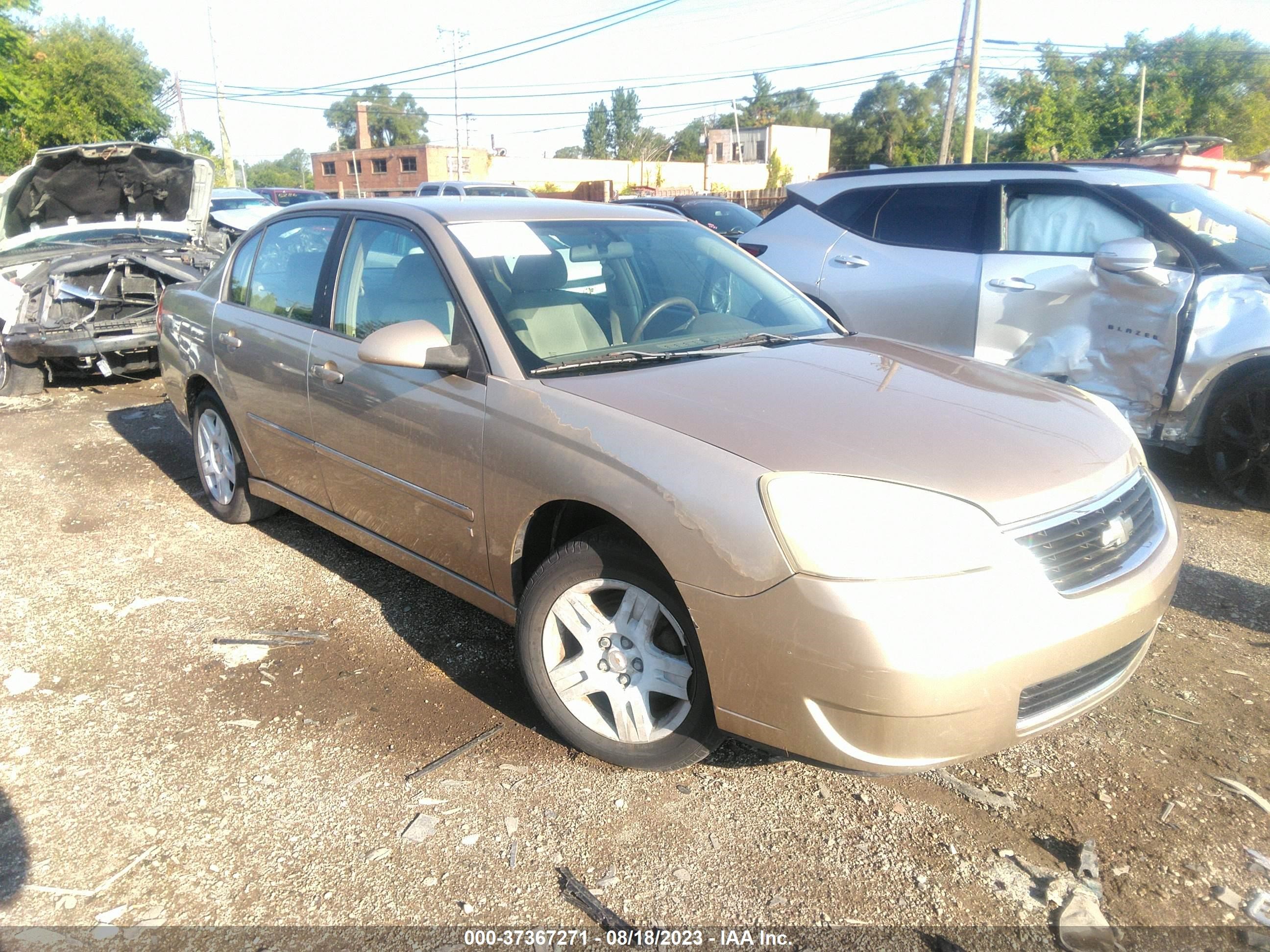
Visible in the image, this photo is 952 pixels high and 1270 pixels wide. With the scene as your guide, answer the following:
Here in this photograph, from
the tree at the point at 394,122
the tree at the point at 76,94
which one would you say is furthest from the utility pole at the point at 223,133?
the tree at the point at 394,122

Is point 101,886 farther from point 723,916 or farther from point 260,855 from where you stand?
point 723,916

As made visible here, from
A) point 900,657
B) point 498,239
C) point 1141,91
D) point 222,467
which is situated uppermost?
point 1141,91

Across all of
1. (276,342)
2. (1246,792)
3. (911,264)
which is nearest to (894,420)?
(1246,792)

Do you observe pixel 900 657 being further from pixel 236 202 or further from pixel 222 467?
pixel 236 202

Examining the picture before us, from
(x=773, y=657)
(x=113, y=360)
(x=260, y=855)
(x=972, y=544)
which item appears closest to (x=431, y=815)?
(x=260, y=855)

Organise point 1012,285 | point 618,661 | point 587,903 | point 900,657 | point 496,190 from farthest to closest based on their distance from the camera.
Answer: point 496,190 < point 1012,285 < point 618,661 < point 587,903 < point 900,657

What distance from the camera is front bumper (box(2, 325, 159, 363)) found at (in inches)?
307

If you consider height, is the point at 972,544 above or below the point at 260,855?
above

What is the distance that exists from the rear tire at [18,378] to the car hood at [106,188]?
1152 mm

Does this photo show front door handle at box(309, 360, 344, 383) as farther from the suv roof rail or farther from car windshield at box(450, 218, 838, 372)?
the suv roof rail

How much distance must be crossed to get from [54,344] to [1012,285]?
7.59m

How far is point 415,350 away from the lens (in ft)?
9.90

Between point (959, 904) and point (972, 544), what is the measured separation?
910 mm

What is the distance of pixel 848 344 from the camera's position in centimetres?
Answer: 349
